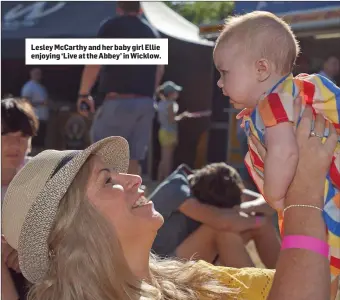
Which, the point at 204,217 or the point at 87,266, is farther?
the point at 204,217

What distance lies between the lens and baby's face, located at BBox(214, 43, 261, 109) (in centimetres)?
166

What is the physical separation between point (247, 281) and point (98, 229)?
47 cm

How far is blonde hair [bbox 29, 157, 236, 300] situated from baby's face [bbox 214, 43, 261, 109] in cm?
46

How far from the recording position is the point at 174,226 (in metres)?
3.36

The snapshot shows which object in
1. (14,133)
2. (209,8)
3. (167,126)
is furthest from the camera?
(209,8)

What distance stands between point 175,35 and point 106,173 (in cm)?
712

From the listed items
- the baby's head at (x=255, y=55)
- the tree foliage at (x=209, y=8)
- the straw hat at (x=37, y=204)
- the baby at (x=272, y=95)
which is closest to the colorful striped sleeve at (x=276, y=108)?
the baby at (x=272, y=95)

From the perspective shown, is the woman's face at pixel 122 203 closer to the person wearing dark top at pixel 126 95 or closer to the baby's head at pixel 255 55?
the baby's head at pixel 255 55

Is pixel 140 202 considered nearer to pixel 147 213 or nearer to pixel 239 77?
pixel 147 213

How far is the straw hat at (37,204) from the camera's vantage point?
160 cm

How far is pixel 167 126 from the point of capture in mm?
8758

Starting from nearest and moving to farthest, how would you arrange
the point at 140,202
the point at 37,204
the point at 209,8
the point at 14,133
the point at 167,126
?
the point at 37,204 < the point at 140,202 < the point at 14,133 < the point at 167,126 < the point at 209,8

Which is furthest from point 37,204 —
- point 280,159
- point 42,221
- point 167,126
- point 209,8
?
point 209,8

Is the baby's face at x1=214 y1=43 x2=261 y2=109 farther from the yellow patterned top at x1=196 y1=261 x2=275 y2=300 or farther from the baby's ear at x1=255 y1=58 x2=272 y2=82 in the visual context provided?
the yellow patterned top at x1=196 y1=261 x2=275 y2=300
